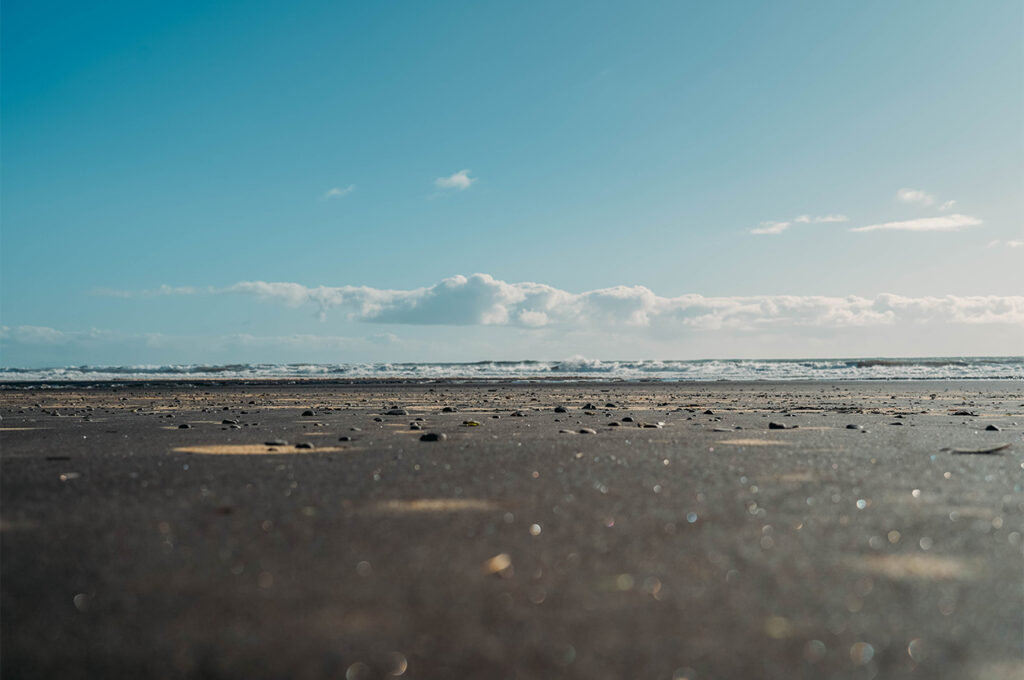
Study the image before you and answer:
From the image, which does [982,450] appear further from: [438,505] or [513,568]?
[513,568]

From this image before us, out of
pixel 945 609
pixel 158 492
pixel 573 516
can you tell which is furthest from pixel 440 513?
pixel 945 609

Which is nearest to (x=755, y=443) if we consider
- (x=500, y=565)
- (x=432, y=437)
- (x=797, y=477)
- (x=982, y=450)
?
(x=982, y=450)

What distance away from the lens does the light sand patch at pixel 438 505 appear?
365 cm

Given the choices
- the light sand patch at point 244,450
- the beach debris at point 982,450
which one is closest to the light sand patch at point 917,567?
the beach debris at point 982,450

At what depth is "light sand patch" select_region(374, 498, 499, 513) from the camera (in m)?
3.65

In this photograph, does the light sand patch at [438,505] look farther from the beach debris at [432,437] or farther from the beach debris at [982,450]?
the beach debris at [982,450]

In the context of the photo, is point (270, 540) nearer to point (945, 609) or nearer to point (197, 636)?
point (197, 636)

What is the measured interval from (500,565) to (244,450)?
4.27 m

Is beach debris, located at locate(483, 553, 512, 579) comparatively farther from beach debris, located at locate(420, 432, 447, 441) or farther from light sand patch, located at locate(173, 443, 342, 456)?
beach debris, located at locate(420, 432, 447, 441)

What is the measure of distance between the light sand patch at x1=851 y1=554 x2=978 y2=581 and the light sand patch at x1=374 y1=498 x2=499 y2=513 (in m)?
1.87

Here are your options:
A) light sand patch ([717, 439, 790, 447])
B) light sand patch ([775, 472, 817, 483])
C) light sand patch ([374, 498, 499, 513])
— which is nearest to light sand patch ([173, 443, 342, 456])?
light sand patch ([374, 498, 499, 513])

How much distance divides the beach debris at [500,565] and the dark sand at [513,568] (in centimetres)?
2

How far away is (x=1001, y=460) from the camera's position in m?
5.37

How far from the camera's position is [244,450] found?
616 cm
